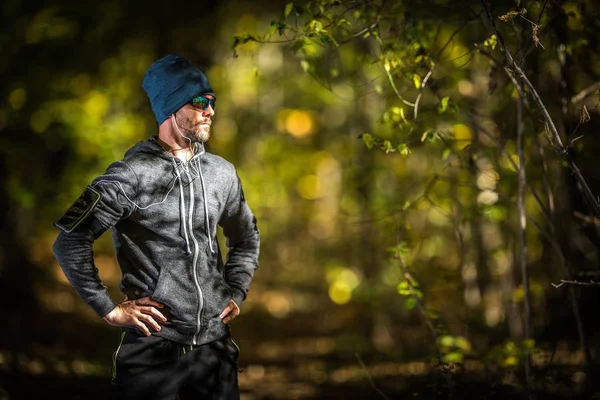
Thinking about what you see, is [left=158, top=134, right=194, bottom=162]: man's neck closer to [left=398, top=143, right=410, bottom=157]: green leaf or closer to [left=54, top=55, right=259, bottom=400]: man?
[left=54, top=55, right=259, bottom=400]: man

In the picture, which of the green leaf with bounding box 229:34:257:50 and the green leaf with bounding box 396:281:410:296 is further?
the green leaf with bounding box 396:281:410:296

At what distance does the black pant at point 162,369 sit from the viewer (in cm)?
326

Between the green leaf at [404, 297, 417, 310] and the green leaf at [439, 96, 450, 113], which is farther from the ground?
the green leaf at [439, 96, 450, 113]

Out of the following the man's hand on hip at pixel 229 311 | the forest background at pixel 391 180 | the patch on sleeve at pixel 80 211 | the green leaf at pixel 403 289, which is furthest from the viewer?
the forest background at pixel 391 180

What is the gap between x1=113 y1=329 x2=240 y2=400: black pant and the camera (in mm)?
3260

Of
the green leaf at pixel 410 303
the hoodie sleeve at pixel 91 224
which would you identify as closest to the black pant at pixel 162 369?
the hoodie sleeve at pixel 91 224

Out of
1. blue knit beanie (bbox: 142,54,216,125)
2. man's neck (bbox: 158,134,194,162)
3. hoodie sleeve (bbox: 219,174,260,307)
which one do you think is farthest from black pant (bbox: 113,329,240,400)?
blue knit beanie (bbox: 142,54,216,125)

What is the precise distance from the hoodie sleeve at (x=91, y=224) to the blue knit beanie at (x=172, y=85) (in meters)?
0.37

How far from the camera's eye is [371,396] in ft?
22.6

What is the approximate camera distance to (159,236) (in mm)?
3260

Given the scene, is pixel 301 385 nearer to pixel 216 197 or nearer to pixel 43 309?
pixel 216 197

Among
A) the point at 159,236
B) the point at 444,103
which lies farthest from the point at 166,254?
the point at 444,103

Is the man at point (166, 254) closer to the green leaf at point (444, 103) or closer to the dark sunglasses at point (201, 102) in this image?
the dark sunglasses at point (201, 102)

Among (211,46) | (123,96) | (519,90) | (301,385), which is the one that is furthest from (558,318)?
(123,96)
